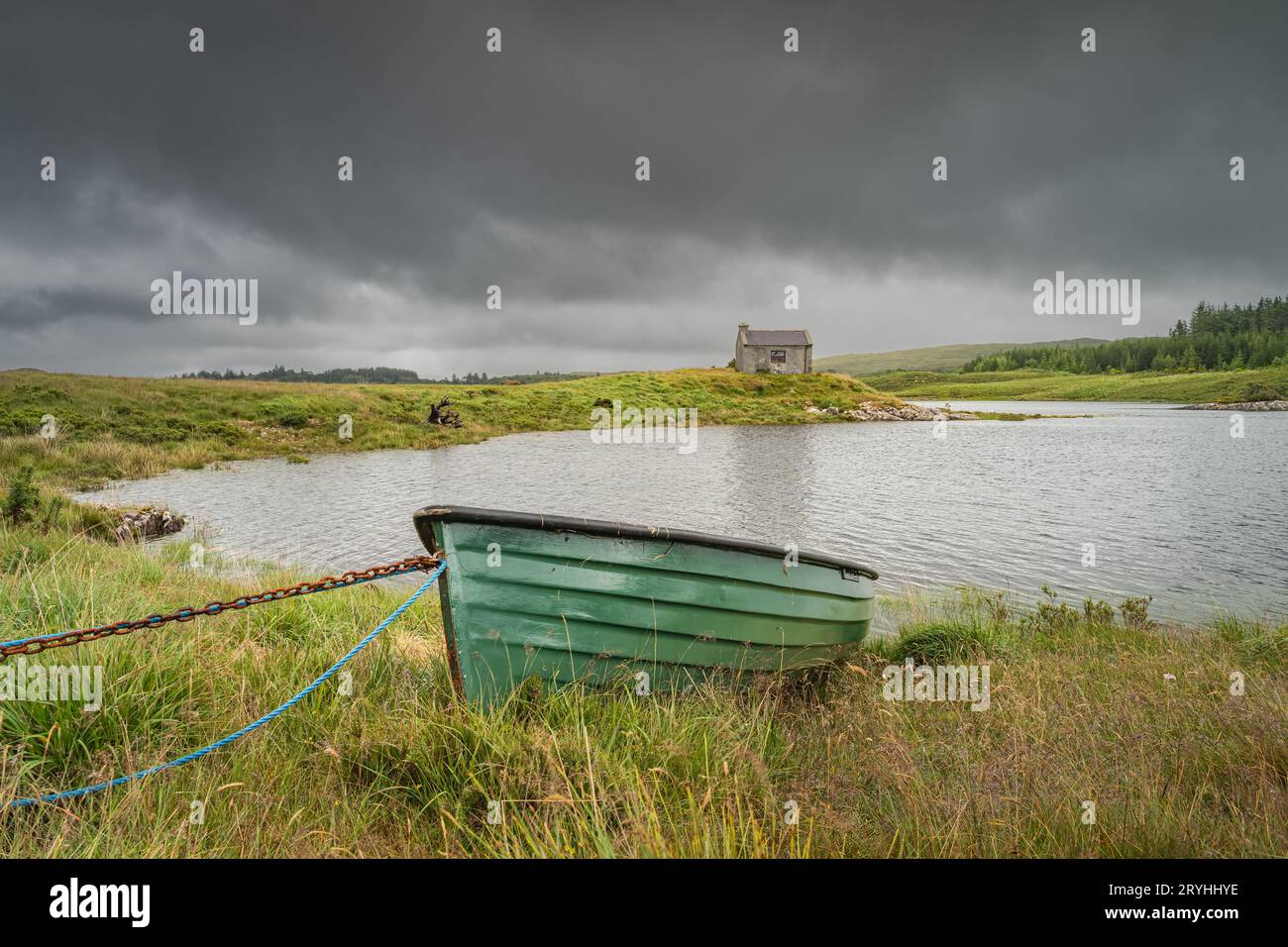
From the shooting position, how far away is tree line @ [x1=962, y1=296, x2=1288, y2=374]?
12694 cm

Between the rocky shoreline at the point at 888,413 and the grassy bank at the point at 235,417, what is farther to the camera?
the rocky shoreline at the point at 888,413

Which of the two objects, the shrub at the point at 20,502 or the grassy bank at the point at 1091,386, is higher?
the grassy bank at the point at 1091,386

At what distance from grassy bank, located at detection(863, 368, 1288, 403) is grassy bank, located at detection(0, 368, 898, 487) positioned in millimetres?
59894

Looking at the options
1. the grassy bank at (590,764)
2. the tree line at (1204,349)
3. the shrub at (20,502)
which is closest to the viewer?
the grassy bank at (590,764)

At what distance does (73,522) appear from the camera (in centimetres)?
1117

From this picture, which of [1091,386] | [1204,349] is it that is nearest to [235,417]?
[1091,386]

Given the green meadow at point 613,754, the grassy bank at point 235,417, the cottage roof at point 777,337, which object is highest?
the cottage roof at point 777,337

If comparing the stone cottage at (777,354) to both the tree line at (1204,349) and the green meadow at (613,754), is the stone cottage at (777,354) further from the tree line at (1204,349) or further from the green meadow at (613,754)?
the tree line at (1204,349)

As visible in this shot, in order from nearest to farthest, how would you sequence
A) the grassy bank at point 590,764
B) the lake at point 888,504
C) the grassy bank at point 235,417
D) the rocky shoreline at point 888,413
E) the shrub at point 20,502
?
the grassy bank at point 590,764
the shrub at point 20,502
the lake at point 888,504
the grassy bank at point 235,417
the rocky shoreline at point 888,413

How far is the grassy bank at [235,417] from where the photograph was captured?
22438mm

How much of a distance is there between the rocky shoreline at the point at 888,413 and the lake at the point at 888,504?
32389 millimetres

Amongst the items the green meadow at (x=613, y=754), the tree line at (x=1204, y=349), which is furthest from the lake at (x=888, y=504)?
the tree line at (x=1204, y=349)

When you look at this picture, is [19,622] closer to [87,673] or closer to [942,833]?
[87,673]
